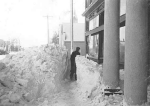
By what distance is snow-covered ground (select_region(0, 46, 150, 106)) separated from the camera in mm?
4469

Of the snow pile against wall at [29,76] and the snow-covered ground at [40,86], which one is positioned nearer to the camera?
the snow pile against wall at [29,76]

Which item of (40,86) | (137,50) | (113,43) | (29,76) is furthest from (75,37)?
(137,50)

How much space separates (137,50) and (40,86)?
3.54 meters

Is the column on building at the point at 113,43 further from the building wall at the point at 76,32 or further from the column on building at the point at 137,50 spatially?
the building wall at the point at 76,32

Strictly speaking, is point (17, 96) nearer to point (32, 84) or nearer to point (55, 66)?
point (32, 84)

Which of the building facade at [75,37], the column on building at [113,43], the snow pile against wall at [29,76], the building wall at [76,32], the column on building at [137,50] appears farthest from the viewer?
the building wall at [76,32]

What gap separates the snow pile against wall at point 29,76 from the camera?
4.31 meters

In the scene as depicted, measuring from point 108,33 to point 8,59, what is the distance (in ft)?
15.2

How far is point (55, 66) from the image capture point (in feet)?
21.7

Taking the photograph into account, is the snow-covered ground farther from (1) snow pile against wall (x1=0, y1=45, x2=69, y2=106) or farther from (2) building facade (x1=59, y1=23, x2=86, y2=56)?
(2) building facade (x1=59, y1=23, x2=86, y2=56)

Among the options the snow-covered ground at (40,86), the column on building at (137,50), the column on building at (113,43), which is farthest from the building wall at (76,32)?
the column on building at (137,50)

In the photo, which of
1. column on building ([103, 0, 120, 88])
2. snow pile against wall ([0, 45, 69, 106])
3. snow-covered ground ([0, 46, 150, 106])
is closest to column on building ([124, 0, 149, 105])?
snow-covered ground ([0, 46, 150, 106])

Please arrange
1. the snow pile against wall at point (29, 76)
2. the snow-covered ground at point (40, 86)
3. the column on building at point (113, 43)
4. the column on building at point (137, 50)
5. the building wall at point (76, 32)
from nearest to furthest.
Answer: the column on building at point (137, 50) → the snow pile against wall at point (29, 76) → the snow-covered ground at point (40, 86) → the column on building at point (113, 43) → the building wall at point (76, 32)

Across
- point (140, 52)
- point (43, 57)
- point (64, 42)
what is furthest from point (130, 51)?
point (64, 42)
